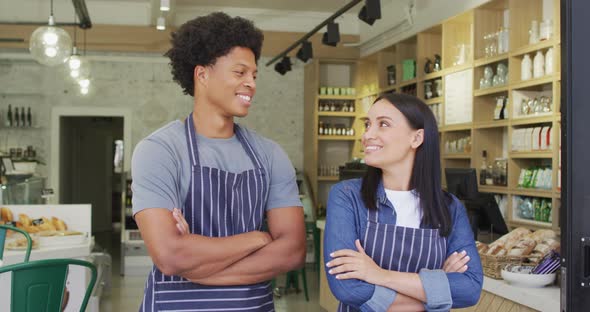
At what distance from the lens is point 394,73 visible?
8945 mm

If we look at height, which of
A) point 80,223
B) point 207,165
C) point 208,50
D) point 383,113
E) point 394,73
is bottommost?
point 80,223

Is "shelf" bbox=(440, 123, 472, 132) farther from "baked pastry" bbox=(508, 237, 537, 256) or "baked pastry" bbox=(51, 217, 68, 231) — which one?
"baked pastry" bbox=(51, 217, 68, 231)

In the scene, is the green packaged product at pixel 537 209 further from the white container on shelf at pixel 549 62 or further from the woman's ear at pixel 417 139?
the woman's ear at pixel 417 139

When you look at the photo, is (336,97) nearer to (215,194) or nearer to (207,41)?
(207,41)

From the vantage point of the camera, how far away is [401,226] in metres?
2.03

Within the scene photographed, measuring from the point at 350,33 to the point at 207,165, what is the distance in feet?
29.3

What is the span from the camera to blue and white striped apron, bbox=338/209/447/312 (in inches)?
79.3

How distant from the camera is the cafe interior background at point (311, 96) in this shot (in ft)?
18.6

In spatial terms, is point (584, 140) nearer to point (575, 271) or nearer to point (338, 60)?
point (575, 271)

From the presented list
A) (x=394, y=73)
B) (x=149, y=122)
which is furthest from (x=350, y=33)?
(x=149, y=122)

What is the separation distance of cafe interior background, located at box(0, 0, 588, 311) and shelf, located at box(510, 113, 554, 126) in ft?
0.07

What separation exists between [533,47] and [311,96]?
15.8ft

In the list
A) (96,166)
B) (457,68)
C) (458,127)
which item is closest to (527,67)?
(457,68)

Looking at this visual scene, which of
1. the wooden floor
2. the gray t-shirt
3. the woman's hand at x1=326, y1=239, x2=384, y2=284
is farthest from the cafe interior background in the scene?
the gray t-shirt
